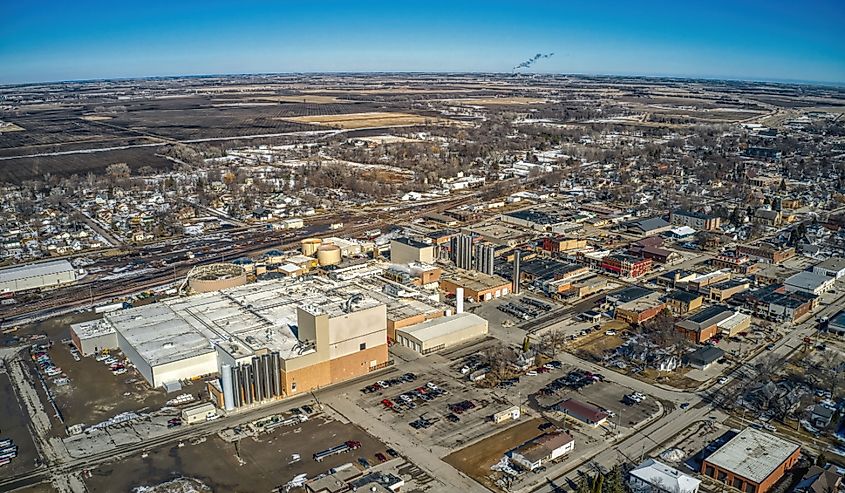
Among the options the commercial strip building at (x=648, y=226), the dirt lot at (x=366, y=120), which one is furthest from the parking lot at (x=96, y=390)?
the dirt lot at (x=366, y=120)

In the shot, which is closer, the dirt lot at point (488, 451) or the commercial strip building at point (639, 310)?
the dirt lot at point (488, 451)

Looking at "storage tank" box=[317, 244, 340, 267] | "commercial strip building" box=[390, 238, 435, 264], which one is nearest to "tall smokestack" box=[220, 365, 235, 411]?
"storage tank" box=[317, 244, 340, 267]

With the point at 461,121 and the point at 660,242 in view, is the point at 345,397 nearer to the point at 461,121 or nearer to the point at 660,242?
the point at 660,242

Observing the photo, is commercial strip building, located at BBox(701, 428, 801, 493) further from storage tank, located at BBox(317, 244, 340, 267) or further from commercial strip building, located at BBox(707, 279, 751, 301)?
storage tank, located at BBox(317, 244, 340, 267)

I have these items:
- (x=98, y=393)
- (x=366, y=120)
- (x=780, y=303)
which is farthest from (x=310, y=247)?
(x=366, y=120)

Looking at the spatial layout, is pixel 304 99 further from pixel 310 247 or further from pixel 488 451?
pixel 488 451

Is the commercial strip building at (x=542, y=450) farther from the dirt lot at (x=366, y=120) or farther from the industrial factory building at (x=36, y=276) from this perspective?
the dirt lot at (x=366, y=120)
